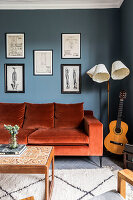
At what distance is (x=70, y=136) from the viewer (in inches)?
89.3

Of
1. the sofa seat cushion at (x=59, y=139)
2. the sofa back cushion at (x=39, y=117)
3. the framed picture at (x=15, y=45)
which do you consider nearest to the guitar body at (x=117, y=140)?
the sofa seat cushion at (x=59, y=139)

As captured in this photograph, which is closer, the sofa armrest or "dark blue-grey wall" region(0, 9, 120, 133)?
the sofa armrest

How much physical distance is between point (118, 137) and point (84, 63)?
1.60 m

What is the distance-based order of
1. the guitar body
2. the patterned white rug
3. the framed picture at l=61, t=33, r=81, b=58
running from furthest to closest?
the framed picture at l=61, t=33, r=81, b=58 < the guitar body < the patterned white rug

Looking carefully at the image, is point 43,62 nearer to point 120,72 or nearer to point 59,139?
point 120,72

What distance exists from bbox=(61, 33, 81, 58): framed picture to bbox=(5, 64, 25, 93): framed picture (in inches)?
37.5

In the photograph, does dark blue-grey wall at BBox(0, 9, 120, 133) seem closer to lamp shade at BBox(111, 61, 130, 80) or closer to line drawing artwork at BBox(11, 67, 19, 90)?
line drawing artwork at BBox(11, 67, 19, 90)

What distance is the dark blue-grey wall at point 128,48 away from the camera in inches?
107

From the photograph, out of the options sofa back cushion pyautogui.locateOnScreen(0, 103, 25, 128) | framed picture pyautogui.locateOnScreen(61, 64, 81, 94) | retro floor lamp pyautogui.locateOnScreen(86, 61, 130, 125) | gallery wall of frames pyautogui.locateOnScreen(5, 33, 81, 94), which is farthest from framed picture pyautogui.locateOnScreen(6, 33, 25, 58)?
retro floor lamp pyautogui.locateOnScreen(86, 61, 130, 125)

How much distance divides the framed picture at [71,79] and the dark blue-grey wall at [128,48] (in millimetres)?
893

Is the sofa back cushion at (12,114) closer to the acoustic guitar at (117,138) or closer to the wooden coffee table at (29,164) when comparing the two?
the wooden coffee table at (29,164)

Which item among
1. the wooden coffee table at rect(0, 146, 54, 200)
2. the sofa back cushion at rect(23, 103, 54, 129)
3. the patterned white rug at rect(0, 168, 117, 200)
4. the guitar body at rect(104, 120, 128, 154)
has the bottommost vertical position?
the patterned white rug at rect(0, 168, 117, 200)

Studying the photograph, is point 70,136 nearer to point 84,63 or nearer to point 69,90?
point 69,90

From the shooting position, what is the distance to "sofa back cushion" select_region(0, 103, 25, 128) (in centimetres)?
279
